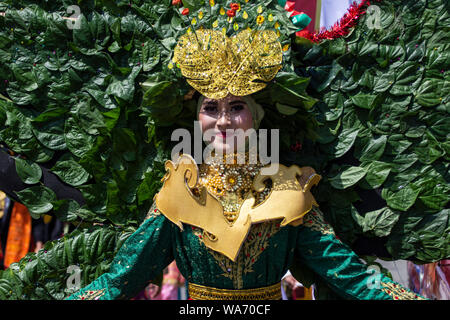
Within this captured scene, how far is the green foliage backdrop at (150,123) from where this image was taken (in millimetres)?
1961

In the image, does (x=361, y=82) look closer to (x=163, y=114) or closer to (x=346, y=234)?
(x=346, y=234)

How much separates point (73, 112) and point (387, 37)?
1327mm

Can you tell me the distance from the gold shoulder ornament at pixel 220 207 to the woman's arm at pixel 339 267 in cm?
9

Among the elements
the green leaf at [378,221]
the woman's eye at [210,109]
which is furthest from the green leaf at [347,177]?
the woman's eye at [210,109]

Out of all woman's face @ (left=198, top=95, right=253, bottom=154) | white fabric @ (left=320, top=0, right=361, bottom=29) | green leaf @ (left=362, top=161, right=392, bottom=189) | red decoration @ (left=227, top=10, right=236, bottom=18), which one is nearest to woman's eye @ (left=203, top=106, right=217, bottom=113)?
woman's face @ (left=198, top=95, right=253, bottom=154)

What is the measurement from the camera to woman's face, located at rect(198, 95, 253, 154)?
1778 millimetres

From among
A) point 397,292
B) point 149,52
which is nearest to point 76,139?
point 149,52

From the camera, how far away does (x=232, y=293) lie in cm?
181

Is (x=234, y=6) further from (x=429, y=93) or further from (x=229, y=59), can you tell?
(x=429, y=93)

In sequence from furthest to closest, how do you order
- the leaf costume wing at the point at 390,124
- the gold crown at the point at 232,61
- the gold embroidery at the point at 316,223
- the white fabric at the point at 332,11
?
the white fabric at the point at 332,11
the leaf costume wing at the point at 390,124
the gold embroidery at the point at 316,223
the gold crown at the point at 232,61

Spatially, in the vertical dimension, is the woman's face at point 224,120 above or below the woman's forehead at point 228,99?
below

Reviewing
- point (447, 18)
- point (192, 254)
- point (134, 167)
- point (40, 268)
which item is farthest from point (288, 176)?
point (40, 268)

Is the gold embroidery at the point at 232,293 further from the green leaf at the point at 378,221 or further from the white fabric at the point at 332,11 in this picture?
the white fabric at the point at 332,11

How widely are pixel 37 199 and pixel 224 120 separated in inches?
35.3
